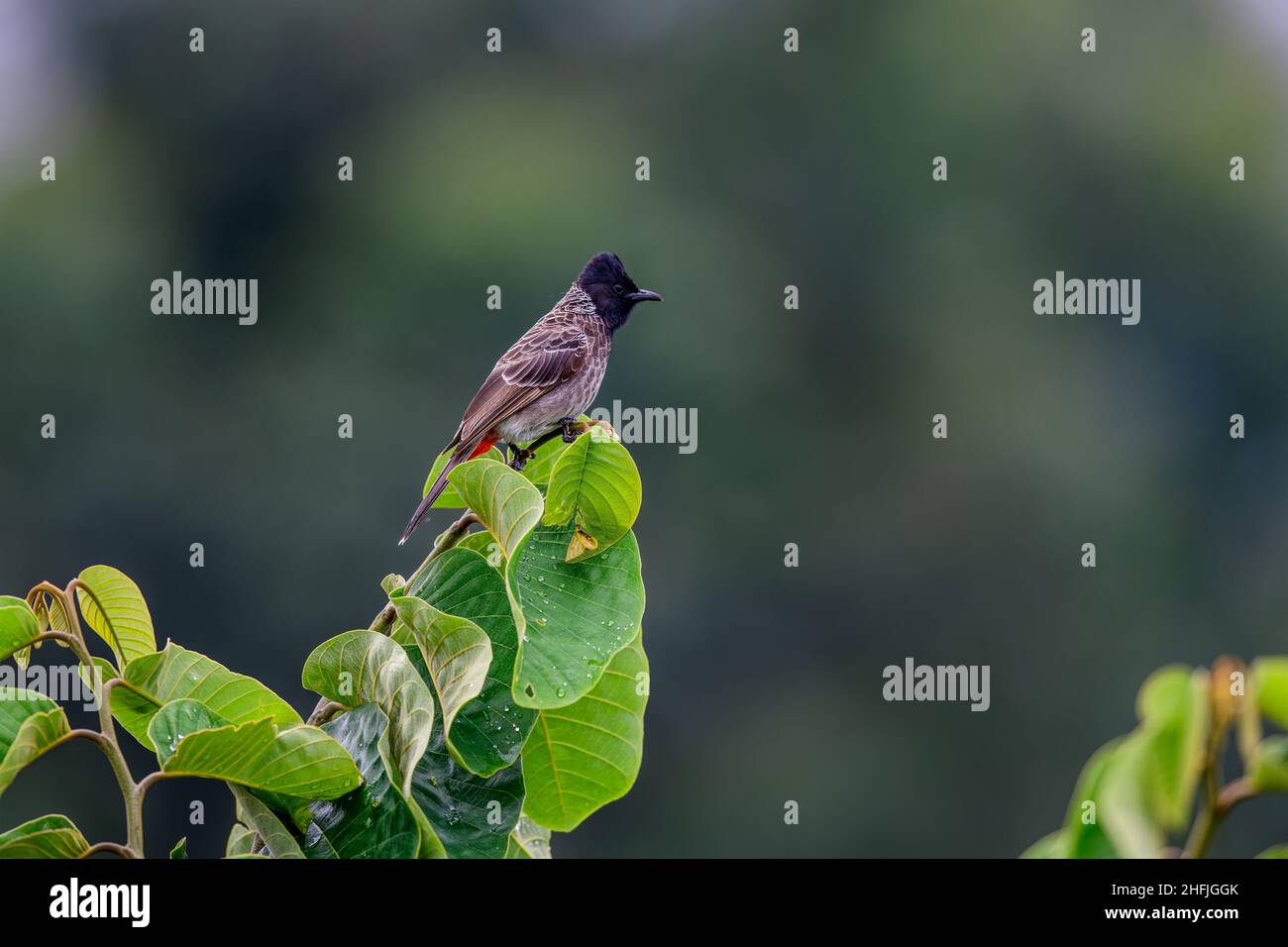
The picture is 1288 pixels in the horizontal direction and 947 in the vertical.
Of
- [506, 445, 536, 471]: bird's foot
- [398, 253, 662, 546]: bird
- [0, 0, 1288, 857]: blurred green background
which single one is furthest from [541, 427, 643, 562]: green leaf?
[0, 0, 1288, 857]: blurred green background

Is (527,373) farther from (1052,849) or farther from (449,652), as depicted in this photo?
(1052,849)

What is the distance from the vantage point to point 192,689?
7.61ft

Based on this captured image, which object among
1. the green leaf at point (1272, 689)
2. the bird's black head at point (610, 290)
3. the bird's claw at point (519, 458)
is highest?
the bird's black head at point (610, 290)

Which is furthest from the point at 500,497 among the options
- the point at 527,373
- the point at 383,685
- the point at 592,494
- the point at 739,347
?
the point at 739,347

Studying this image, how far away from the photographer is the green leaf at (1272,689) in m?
1.27

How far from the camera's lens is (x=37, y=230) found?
2319 cm

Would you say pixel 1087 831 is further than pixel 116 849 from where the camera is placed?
No

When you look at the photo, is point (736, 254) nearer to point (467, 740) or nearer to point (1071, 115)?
point (1071, 115)

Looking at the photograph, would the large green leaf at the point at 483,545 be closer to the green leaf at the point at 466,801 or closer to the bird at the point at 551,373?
the green leaf at the point at 466,801

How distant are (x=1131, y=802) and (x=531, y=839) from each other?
59.0 inches

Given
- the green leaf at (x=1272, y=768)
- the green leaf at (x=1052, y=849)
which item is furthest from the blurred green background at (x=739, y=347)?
the green leaf at (x=1272, y=768)

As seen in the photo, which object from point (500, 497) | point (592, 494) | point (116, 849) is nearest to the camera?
point (116, 849)

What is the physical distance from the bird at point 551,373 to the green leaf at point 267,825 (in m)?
2.42

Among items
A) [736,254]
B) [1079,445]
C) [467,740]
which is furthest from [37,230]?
[467,740]
